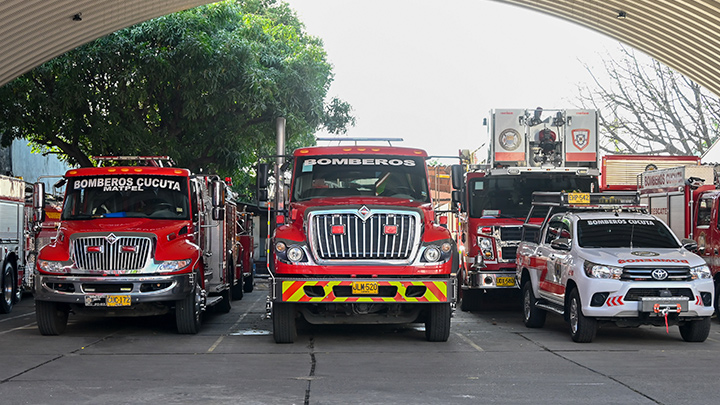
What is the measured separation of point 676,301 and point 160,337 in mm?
7280

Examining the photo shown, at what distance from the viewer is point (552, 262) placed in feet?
45.1

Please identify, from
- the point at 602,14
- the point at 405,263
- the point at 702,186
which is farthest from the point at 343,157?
the point at 602,14

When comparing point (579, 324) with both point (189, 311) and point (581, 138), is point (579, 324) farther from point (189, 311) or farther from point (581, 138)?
point (581, 138)

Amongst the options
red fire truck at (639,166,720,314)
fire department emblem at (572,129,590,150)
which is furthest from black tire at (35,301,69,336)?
red fire truck at (639,166,720,314)

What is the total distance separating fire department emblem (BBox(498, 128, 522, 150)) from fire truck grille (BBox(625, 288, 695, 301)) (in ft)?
18.7

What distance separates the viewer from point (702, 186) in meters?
16.8

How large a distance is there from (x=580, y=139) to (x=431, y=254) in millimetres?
6405

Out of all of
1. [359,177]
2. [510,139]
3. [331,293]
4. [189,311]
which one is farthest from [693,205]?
[189,311]

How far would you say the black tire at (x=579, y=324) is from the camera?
1234 centimetres

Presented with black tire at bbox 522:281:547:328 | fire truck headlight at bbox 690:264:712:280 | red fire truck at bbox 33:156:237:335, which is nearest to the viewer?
fire truck headlight at bbox 690:264:712:280

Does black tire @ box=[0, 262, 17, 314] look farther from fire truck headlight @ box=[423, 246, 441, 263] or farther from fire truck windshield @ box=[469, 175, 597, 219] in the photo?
fire truck headlight @ box=[423, 246, 441, 263]

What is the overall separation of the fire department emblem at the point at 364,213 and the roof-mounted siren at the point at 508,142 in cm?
561

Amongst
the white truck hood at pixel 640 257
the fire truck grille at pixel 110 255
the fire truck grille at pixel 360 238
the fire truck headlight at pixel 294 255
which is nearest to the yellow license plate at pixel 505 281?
the white truck hood at pixel 640 257

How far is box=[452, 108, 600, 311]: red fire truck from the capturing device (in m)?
17.0
